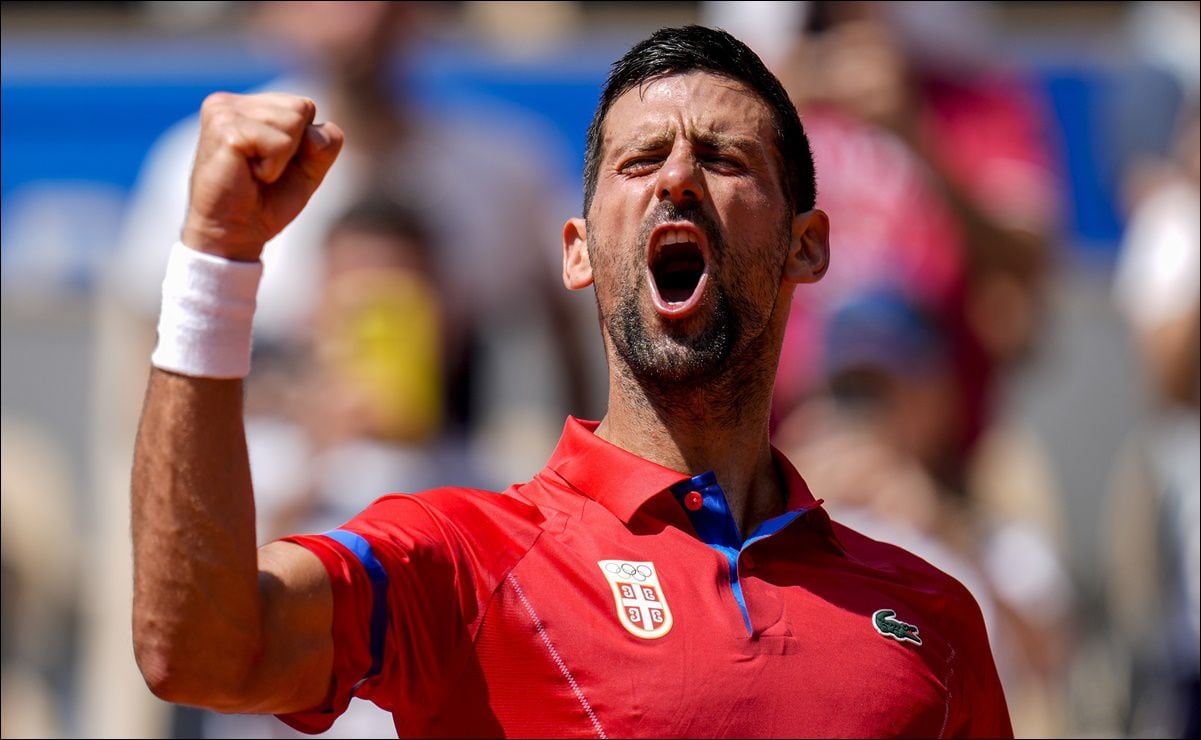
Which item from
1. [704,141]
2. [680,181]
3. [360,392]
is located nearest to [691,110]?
[704,141]

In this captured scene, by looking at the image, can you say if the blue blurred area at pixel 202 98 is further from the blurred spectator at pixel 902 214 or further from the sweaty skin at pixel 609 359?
the sweaty skin at pixel 609 359

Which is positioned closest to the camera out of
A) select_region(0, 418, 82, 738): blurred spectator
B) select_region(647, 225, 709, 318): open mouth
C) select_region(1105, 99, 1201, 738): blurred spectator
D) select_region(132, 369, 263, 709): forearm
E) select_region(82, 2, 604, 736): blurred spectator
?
select_region(132, 369, 263, 709): forearm

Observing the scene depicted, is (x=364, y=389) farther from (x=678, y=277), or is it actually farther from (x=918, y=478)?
(x=678, y=277)

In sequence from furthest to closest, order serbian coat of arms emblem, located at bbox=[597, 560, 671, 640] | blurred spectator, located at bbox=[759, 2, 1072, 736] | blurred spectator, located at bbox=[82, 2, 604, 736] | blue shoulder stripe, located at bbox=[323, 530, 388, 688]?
1. blurred spectator, located at bbox=[82, 2, 604, 736]
2. blurred spectator, located at bbox=[759, 2, 1072, 736]
3. serbian coat of arms emblem, located at bbox=[597, 560, 671, 640]
4. blue shoulder stripe, located at bbox=[323, 530, 388, 688]

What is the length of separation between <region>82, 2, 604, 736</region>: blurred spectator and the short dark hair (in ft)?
9.41

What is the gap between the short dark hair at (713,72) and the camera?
10.3ft

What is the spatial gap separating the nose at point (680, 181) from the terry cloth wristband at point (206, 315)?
2.37 feet

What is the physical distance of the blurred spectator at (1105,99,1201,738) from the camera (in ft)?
19.3

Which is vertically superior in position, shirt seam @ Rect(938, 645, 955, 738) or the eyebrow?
the eyebrow

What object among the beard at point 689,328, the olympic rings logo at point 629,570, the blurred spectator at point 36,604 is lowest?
the blurred spectator at point 36,604

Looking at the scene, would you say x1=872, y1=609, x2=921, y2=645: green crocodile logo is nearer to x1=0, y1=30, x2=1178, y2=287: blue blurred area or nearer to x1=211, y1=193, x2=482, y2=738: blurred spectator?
x1=211, y1=193, x2=482, y2=738: blurred spectator

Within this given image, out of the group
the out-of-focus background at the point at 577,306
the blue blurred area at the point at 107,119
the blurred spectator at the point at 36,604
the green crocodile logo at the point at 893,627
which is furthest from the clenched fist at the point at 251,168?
the blue blurred area at the point at 107,119

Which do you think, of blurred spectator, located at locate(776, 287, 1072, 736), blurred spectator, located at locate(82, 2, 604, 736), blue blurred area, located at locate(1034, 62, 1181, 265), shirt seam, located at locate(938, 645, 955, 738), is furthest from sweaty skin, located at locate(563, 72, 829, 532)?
blue blurred area, located at locate(1034, 62, 1181, 265)

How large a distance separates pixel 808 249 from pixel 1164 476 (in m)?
3.47
